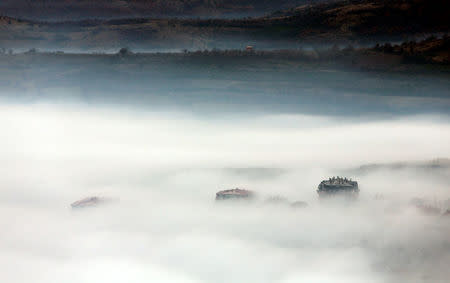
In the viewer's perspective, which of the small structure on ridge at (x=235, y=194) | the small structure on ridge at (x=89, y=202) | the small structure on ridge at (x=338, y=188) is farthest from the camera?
the small structure on ridge at (x=89, y=202)

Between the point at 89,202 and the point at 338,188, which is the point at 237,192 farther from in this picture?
the point at 89,202

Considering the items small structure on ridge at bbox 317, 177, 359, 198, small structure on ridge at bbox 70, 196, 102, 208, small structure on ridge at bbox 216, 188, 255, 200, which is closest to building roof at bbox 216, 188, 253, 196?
small structure on ridge at bbox 216, 188, 255, 200

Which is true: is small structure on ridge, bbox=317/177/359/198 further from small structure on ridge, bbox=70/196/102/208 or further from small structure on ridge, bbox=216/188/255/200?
small structure on ridge, bbox=70/196/102/208

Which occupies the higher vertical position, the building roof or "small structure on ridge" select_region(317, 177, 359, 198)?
the building roof

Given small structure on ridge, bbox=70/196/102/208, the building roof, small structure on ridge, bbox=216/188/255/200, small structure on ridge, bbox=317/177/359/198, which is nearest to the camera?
small structure on ridge, bbox=317/177/359/198

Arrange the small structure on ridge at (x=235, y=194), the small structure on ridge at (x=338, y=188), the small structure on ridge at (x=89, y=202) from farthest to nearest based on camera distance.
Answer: the small structure on ridge at (x=89, y=202)
the small structure on ridge at (x=235, y=194)
the small structure on ridge at (x=338, y=188)

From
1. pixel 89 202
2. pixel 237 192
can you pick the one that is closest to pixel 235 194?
pixel 237 192

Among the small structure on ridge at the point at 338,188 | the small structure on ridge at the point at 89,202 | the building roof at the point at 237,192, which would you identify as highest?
the small structure on ridge at the point at 89,202

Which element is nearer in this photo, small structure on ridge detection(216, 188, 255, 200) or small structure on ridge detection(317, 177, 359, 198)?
small structure on ridge detection(317, 177, 359, 198)

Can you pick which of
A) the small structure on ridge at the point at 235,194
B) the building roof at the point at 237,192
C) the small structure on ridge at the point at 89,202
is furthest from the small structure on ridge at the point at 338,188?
the small structure on ridge at the point at 89,202

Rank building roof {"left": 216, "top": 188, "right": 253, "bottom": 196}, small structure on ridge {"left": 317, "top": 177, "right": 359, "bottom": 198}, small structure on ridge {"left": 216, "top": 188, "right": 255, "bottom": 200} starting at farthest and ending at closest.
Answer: building roof {"left": 216, "top": 188, "right": 253, "bottom": 196}, small structure on ridge {"left": 216, "top": 188, "right": 255, "bottom": 200}, small structure on ridge {"left": 317, "top": 177, "right": 359, "bottom": 198}

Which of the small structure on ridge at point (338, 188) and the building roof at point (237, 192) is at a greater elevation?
the building roof at point (237, 192)

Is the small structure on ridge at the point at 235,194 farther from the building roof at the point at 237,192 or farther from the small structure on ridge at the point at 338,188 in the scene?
the small structure on ridge at the point at 338,188
